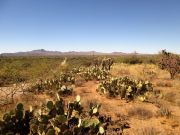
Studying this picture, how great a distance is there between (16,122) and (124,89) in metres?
6.07

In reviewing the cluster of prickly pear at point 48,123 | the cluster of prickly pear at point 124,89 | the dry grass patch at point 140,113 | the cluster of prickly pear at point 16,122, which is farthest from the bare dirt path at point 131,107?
the cluster of prickly pear at point 16,122

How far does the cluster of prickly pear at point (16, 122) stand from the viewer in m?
5.41

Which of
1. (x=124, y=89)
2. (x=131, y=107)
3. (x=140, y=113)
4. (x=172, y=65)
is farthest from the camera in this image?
(x=172, y=65)

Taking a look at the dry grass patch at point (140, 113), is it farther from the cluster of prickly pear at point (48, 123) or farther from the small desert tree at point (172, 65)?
the small desert tree at point (172, 65)

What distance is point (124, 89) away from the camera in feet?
35.8

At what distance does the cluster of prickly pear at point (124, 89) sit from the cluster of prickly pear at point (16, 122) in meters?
5.58

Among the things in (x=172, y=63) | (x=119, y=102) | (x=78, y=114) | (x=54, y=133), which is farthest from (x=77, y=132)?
(x=172, y=63)

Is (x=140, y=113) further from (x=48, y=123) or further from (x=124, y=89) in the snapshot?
(x=48, y=123)

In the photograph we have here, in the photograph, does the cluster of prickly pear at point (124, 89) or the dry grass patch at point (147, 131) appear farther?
the cluster of prickly pear at point (124, 89)

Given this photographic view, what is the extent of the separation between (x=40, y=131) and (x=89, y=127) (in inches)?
45.4

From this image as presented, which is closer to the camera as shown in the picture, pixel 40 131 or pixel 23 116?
pixel 40 131

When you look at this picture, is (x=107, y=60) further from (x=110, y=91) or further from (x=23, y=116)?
(x=23, y=116)

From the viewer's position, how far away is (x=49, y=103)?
19.3 ft

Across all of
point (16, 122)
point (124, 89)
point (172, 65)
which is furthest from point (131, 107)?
point (172, 65)
